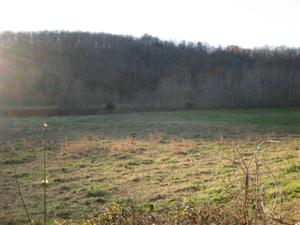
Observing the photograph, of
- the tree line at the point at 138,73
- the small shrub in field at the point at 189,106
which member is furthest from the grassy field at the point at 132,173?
the tree line at the point at 138,73

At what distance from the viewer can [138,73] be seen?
90875mm

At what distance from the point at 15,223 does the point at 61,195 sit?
2406mm

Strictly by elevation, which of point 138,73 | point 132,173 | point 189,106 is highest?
point 138,73

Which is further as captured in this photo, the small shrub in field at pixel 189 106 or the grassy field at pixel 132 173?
the small shrub in field at pixel 189 106

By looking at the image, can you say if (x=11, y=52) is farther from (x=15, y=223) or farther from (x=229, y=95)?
(x=15, y=223)

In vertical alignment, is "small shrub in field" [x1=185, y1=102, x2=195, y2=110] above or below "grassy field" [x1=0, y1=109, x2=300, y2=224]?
above

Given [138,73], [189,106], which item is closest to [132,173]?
[189,106]

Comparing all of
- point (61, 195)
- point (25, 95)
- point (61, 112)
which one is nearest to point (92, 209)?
point (61, 195)

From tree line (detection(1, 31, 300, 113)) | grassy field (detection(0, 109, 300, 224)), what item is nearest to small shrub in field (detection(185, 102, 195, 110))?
tree line (detection(1, 31, 300, 113))

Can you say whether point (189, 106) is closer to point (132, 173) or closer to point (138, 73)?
point (138, 73)

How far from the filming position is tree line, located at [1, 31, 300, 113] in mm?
64875

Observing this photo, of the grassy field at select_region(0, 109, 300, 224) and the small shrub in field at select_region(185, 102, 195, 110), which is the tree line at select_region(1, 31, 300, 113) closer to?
the small shrub in field at select_region(185, 102, 195, 110)

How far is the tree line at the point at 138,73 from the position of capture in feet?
213

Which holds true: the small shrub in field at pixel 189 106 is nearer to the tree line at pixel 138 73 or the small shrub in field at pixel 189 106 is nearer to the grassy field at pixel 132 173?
the tree line at pixel 138 73
